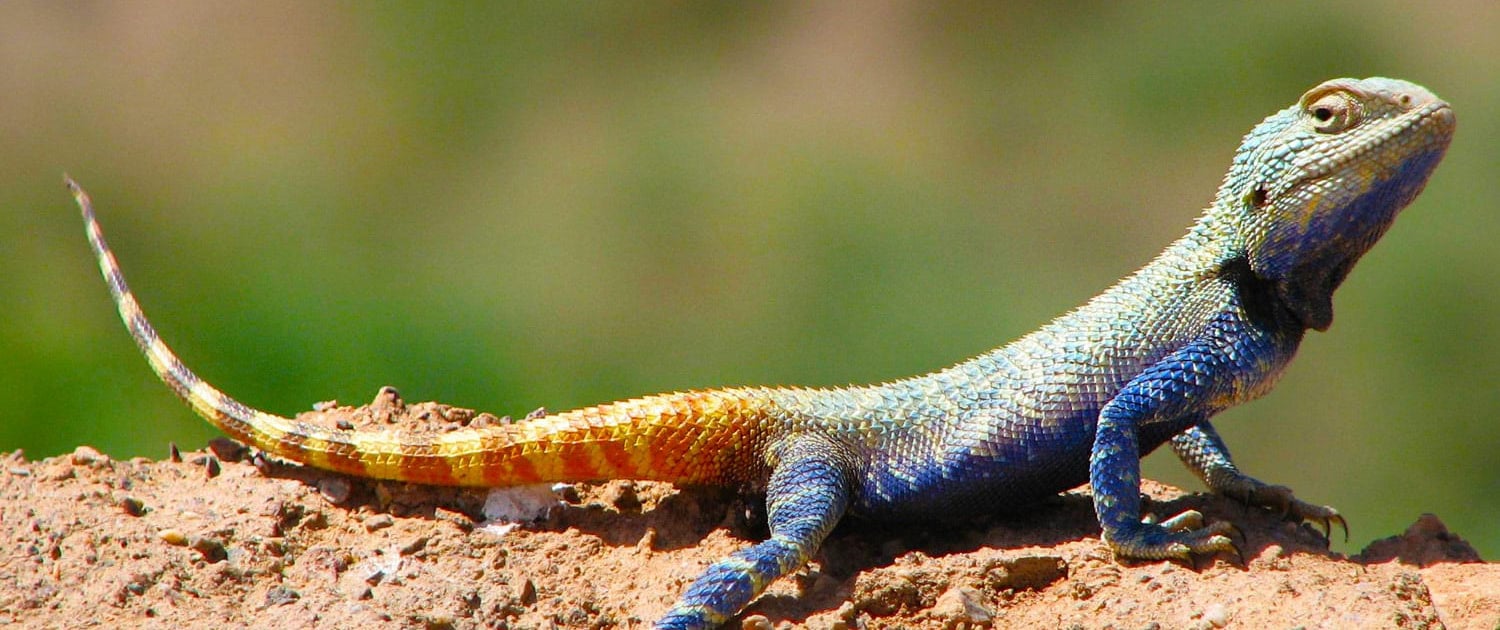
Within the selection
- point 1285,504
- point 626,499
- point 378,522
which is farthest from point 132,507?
point 1285,504

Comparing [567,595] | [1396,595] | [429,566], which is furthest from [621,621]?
[1396,595]

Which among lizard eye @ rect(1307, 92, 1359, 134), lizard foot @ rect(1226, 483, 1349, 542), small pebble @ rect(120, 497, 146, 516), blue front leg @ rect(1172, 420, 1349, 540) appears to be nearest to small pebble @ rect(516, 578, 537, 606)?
small pebble @ rect(120, 497, 146, 516)

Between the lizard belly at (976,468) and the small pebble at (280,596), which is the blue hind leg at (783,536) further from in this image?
the small pebble at (280,596)

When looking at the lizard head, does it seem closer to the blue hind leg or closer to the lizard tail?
the blue hind leg

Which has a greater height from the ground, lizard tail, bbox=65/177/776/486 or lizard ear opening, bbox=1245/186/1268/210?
lizard ear opening, bbox=1245/186/1268/210

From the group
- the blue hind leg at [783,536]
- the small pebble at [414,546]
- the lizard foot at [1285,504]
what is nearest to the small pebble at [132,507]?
the small pebble at [414,546]
